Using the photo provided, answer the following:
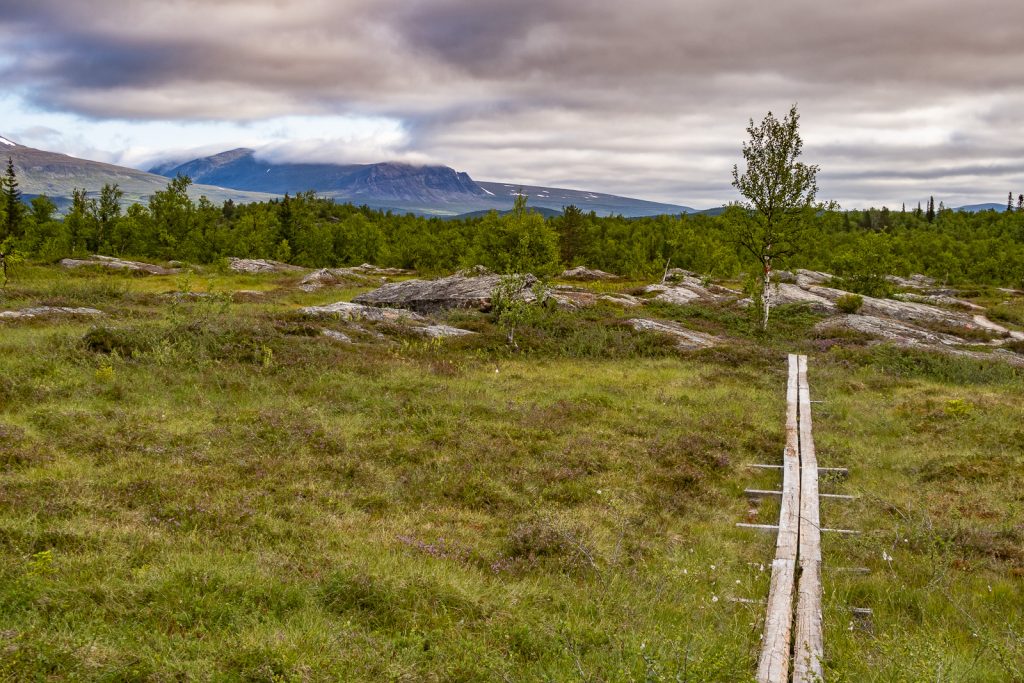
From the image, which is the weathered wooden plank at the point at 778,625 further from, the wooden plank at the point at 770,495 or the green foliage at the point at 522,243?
the green foliage at the point at 522,243

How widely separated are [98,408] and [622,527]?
12938 mm

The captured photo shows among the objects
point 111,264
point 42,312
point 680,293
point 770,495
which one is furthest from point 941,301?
point 111,264

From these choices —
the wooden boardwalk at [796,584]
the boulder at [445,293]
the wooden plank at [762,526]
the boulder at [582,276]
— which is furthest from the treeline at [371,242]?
the wooden plank at [762,526]

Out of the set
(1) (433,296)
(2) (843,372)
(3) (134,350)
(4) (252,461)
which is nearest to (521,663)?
(4) (252,461)

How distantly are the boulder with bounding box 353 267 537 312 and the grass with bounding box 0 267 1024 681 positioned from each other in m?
14.3

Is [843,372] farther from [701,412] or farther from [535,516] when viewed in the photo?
[535,516]

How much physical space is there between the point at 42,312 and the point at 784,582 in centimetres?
3040

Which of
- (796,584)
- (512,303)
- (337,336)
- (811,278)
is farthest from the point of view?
(811,278)

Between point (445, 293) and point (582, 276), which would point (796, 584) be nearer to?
point (445, 293)

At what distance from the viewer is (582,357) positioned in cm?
2767

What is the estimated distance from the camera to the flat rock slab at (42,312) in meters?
25.5

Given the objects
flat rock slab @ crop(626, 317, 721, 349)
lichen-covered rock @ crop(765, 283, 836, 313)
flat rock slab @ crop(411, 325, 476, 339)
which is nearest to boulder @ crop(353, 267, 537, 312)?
flat rock slab @ crop(411, 325, 476, 339)

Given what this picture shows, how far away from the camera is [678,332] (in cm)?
3238

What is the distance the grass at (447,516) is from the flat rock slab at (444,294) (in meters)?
14.3
